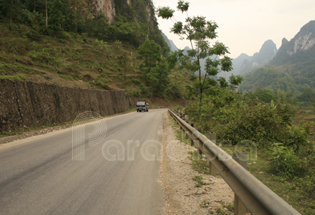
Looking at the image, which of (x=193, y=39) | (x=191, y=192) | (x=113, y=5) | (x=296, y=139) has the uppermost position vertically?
(x=113, y=5)

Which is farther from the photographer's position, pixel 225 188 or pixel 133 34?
pixel 133 34

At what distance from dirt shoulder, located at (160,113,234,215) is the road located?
0.66 feet

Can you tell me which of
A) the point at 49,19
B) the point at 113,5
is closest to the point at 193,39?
the point at 49,19

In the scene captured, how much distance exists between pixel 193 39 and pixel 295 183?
1360 centimetres

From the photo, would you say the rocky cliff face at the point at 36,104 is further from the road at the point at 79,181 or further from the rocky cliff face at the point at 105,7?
the rocky cliff face at the point at 105,7

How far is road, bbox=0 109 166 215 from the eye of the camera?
302cm

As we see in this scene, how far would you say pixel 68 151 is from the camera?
634 cm

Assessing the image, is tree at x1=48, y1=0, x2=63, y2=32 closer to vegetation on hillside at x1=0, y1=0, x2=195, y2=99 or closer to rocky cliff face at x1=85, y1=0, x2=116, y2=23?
vegetation on hillside at x1=0, y1=0, x2=195, y2=99

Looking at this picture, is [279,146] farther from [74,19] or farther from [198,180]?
[74,19]

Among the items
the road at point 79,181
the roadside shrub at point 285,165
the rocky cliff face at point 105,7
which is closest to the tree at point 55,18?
the rocky cliff face at point 105,7

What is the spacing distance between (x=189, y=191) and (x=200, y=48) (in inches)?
527

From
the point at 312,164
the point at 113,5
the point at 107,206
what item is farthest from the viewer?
the point at 113,5

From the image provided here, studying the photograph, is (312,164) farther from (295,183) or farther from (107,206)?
(107,206)

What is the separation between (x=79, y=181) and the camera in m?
3.98
